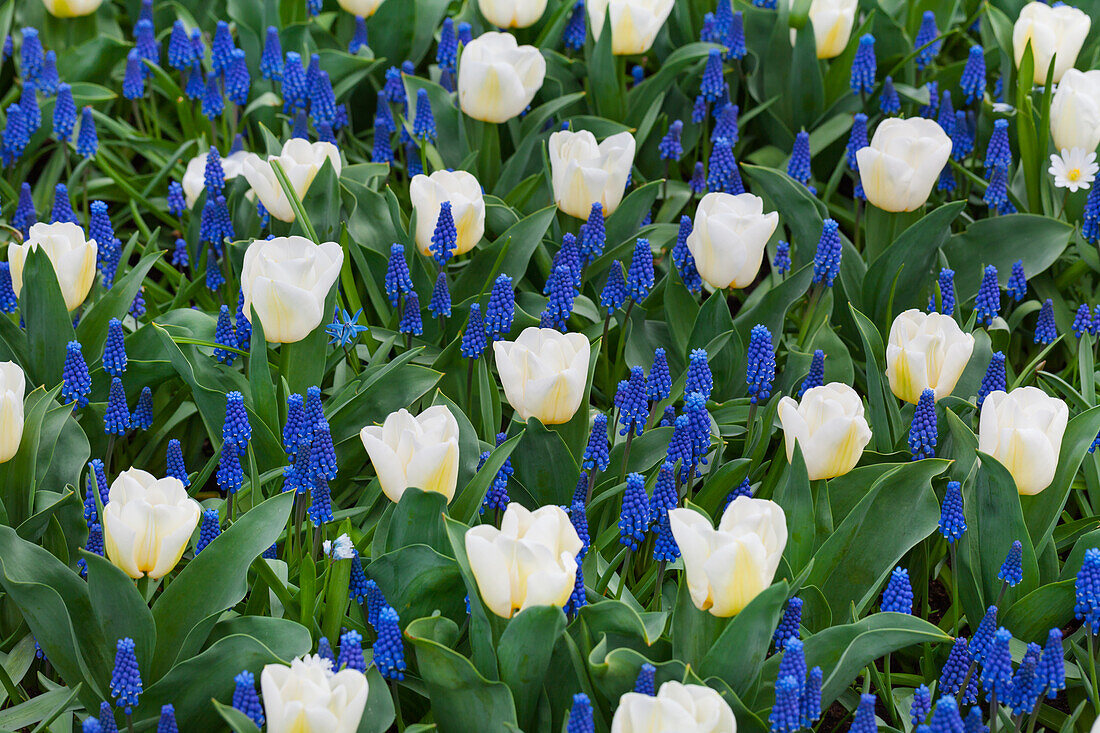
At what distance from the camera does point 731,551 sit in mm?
1745

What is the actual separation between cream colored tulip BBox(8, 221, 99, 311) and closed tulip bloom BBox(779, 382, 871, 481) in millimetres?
1495

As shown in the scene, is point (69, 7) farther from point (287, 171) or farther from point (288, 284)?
point (288, 284)

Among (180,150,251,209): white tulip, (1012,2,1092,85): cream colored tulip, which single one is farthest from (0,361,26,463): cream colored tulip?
(1012,2,1092,85): cream colored tulip

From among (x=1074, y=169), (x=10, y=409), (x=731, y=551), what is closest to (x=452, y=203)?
(x=10, y=409)

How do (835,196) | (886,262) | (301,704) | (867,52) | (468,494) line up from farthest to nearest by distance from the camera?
1. (835,196)
2. (867,52)
3. (886,262)
4. (468,494)
5. (301,704)

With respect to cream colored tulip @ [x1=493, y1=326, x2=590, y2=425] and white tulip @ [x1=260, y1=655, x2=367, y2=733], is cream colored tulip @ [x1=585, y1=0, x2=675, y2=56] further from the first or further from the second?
white tulip @ [x1=260, y1=655, x2=367, y2=733]

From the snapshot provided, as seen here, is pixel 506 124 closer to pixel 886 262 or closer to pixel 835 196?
pixel 835 196

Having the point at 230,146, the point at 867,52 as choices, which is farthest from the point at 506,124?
the point at 867,52

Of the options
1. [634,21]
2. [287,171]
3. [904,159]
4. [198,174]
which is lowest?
[198,174]

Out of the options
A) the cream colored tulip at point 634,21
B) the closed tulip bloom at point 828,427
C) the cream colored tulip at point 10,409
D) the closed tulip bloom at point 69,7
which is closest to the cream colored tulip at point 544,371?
the closed tulip bloom at point 828,427

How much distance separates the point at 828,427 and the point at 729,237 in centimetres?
56

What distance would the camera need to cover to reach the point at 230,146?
3.67 m

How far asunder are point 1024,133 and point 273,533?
7.66ft

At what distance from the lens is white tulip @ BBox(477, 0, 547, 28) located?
142 inches
